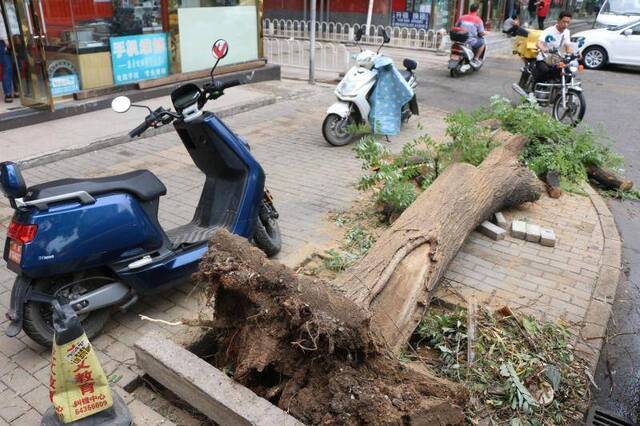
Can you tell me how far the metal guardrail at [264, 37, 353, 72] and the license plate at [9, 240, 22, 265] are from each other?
1043 centimetres

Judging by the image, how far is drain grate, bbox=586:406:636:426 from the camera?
3043mm

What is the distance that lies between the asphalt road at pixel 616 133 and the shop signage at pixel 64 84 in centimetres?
633

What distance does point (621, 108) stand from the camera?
1065cm

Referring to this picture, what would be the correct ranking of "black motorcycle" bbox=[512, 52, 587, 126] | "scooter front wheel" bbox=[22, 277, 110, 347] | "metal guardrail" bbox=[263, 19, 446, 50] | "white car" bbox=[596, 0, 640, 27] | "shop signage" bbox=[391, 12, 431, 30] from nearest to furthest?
"scooter front wheel" bbox=[22, 277, 110, 347], "black motorcycle" bbox=[512, 52, 587, 126], "metal guardrail" bbox=[263, 19, 446, 50], "white car" bbox=[596, 0, 640, 27], "shop signage" bbox=[391, 12, 431, 30]

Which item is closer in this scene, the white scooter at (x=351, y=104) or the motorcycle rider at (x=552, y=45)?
the white scooter at (x=351, y=104)

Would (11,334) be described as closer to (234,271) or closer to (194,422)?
(194,422)

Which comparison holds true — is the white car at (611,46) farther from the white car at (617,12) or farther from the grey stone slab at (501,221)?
the grey stone slab at (501,221)

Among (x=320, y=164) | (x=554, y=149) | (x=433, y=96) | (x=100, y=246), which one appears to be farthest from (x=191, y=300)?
(x=433, y=96)

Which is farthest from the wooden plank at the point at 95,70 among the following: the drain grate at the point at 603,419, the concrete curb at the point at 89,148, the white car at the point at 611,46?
the white car at the point at 611,46

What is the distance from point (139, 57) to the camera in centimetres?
940

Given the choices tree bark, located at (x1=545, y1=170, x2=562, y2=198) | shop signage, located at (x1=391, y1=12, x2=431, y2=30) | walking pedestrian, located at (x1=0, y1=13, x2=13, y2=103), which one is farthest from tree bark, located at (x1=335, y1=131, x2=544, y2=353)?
shop signage, located at (x1=391, y1=12, x2=431, y2=30)

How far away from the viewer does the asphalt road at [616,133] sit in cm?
344

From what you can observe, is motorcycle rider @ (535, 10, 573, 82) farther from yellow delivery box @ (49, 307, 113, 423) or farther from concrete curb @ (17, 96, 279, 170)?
yellow delivery box @ (49, 307, 113, 423)

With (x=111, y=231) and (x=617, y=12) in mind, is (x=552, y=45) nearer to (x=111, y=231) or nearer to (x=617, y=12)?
(x=111, y=231)
